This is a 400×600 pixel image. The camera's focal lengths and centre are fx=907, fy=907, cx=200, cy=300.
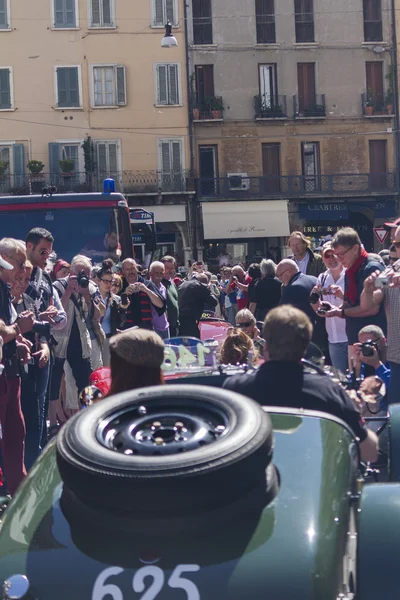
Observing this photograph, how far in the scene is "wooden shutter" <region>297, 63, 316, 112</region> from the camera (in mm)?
38812

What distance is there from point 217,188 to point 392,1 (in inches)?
449

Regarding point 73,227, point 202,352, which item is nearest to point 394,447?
point 202,352

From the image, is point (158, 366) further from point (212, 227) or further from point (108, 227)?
point (212, 227)

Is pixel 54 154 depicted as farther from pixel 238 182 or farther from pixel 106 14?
pixel 238 182

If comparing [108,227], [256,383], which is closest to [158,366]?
[256,383]

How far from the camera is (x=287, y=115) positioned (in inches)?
1523

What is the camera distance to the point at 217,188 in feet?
126

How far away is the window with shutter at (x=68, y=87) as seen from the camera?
37062mm

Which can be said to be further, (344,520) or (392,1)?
(392,1)

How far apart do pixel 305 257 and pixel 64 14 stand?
29.8 meters

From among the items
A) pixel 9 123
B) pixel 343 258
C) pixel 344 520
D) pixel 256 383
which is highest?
pixel 9 123

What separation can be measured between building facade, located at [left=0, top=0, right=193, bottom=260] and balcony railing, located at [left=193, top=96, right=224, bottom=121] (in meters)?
0.95

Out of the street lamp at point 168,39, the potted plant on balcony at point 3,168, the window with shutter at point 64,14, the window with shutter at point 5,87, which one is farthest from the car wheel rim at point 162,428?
the window with shutter at point 64,14

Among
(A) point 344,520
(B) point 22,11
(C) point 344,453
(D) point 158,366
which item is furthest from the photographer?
(B) point 22,11
